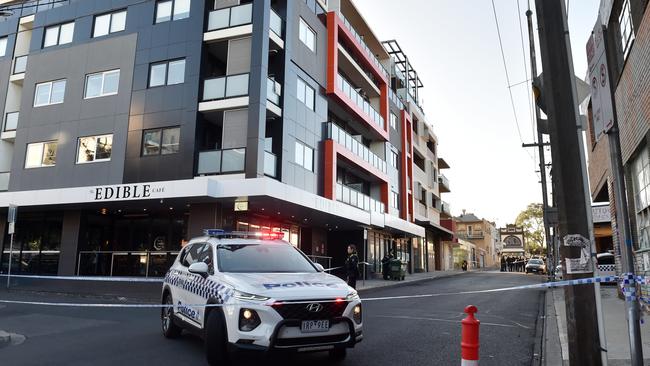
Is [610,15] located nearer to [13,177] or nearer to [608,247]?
[13,177]

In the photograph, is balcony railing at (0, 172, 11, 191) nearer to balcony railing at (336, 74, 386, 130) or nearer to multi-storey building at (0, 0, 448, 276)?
multi-storey building at (0, 0, 448, 276)

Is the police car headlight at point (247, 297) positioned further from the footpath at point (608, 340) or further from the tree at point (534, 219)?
the tree at point (534, 219)

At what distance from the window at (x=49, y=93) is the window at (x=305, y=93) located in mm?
11176

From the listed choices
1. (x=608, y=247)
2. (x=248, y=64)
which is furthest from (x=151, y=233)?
(x=608, y=247)

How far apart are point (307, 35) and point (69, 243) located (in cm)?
1469

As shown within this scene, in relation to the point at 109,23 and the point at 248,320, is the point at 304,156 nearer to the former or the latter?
the point at 109,23

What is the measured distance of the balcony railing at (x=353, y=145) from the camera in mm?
25203

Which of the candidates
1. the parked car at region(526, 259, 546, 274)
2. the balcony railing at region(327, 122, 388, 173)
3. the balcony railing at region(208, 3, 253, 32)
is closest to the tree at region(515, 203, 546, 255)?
the parked car at region(526, 259, 546, 274)

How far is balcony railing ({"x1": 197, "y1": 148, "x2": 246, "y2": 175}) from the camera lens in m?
18.9

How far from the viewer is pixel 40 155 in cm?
2286

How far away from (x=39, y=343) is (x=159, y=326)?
2.26 m

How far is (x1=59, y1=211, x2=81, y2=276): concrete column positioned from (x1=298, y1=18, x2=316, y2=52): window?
13077 millimetres

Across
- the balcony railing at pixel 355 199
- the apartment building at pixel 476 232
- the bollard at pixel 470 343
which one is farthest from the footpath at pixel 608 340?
the apartment building at pixel 476 232

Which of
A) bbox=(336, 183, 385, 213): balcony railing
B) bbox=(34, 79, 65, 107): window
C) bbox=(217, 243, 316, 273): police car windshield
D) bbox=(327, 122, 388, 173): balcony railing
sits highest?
bbox=(34, 79, 65, 107): window
